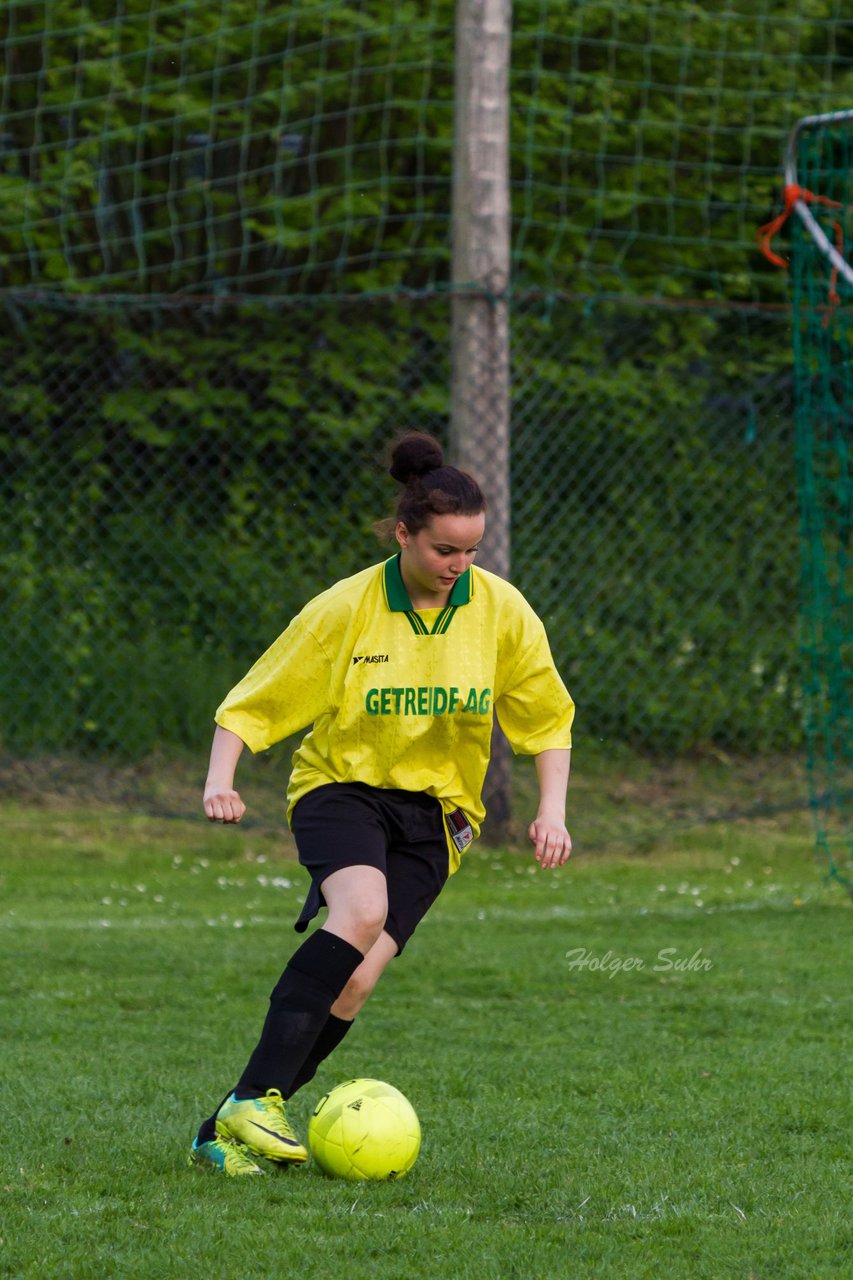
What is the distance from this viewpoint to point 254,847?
8.48 meters

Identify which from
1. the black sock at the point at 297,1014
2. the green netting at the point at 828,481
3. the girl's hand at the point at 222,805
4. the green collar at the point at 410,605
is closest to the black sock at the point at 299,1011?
the black sock at the point at 297,1014

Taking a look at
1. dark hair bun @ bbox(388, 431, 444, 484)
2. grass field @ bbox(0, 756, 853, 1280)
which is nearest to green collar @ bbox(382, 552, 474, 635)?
dark hair bun @ bbox(388, 431, 444, 484)

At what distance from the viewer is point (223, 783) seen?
12.2 feet

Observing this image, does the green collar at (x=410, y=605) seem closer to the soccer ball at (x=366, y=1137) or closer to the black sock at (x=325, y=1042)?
the black sock at (x=325, y=1042)

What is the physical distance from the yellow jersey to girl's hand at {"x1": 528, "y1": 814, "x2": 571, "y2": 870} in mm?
289

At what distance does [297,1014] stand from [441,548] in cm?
105

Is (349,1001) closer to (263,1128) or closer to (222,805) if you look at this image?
(263,1128)

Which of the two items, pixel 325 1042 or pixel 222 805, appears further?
pixel 325 1042

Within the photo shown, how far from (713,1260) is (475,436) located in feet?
18.7

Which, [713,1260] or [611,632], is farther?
[611,632]

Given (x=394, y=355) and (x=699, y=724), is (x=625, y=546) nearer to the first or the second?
(x=699, y=724)

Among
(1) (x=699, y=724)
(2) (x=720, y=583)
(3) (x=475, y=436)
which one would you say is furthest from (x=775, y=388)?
(3) (x=475, y=436)

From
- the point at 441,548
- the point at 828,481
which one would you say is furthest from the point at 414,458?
the point at 828,481

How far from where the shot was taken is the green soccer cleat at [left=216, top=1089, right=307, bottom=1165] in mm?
3604
